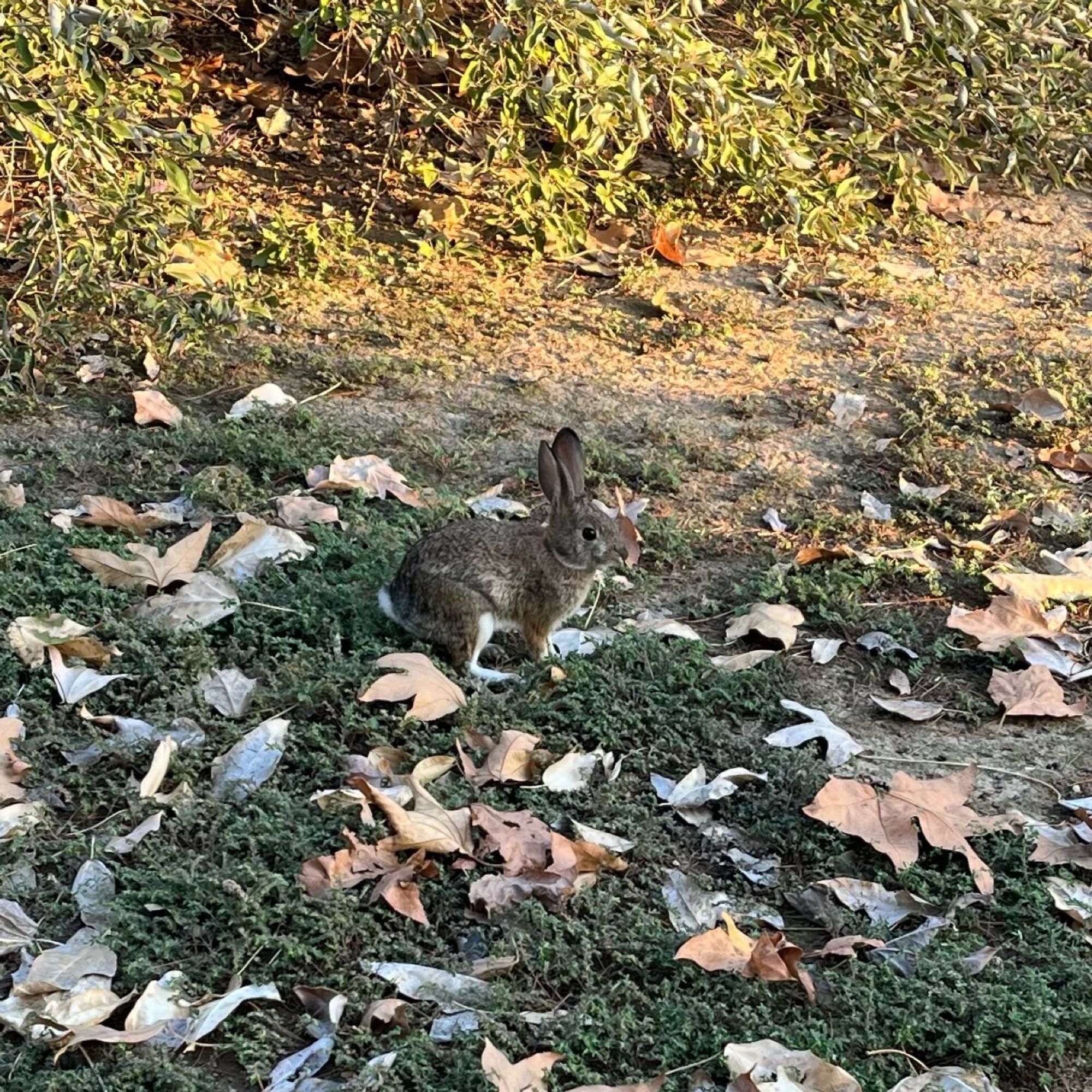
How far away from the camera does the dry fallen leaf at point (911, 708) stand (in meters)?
4.52

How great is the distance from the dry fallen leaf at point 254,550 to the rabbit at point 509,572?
0.56 meters

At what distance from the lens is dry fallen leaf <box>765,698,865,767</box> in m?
4.27

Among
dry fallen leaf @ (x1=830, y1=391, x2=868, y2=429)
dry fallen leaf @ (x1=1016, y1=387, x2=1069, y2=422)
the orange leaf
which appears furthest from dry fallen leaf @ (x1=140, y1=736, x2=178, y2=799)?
the orange leaf

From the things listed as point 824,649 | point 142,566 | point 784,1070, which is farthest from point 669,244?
point 784,1070

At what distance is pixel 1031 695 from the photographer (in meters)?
4.55

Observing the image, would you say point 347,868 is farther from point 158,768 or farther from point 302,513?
point 302,513

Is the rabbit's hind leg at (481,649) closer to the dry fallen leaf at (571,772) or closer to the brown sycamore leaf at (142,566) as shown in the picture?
the dry fallen leaf at (571,772)

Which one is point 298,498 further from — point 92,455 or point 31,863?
point 31,863

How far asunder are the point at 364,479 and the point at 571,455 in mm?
1248

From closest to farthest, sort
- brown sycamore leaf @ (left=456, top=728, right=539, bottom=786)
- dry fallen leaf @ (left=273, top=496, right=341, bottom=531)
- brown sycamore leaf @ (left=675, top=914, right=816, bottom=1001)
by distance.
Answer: brown sycamore leaf @ (left=675, top=914, right=816, bottom=1001), brown sycamore leaf @ (left=456, top=728, right=539, bottom=786), dry fallen leaf @ (left=273, top=496, right=341, bottom=531)

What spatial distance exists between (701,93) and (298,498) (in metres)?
2.78

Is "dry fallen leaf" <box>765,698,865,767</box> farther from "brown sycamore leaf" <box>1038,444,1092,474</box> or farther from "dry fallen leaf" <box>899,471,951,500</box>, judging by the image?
"brown sycamore leaf" <box>1038,444,1092,474</box>

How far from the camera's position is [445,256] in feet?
26.0

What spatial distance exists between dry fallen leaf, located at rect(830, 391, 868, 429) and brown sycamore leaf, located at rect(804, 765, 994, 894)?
8.97 feet
